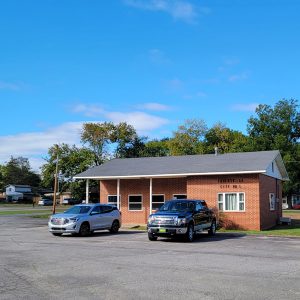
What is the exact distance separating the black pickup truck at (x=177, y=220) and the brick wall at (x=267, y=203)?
26.9 feet

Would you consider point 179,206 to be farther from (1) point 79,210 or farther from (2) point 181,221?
(1) point 79,210

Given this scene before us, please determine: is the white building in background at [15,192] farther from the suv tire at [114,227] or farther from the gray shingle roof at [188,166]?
the suv tire at [114,227]

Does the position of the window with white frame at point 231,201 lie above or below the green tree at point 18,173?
below

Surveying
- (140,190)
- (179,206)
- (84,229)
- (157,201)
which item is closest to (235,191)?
(157,201)

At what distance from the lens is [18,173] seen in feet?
474

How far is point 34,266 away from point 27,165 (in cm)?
14470

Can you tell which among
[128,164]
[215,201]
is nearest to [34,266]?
[215,201]

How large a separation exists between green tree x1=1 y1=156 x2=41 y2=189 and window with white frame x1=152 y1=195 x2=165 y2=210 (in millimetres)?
110588

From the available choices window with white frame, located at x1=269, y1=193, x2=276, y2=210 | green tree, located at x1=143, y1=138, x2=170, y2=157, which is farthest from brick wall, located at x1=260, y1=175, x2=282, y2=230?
green tree, located at x1=143, y1=138, x2=170, y2=157

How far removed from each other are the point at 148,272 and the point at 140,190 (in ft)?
74.4

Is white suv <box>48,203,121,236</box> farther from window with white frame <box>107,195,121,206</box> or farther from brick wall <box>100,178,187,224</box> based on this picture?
window with white frame <box>107,195,121,206</box>

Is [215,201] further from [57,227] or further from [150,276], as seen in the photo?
[150,276]

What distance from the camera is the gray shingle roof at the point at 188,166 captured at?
28844mm

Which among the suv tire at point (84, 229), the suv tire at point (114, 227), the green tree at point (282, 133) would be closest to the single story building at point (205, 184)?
the suv tire at point (114, 227)
